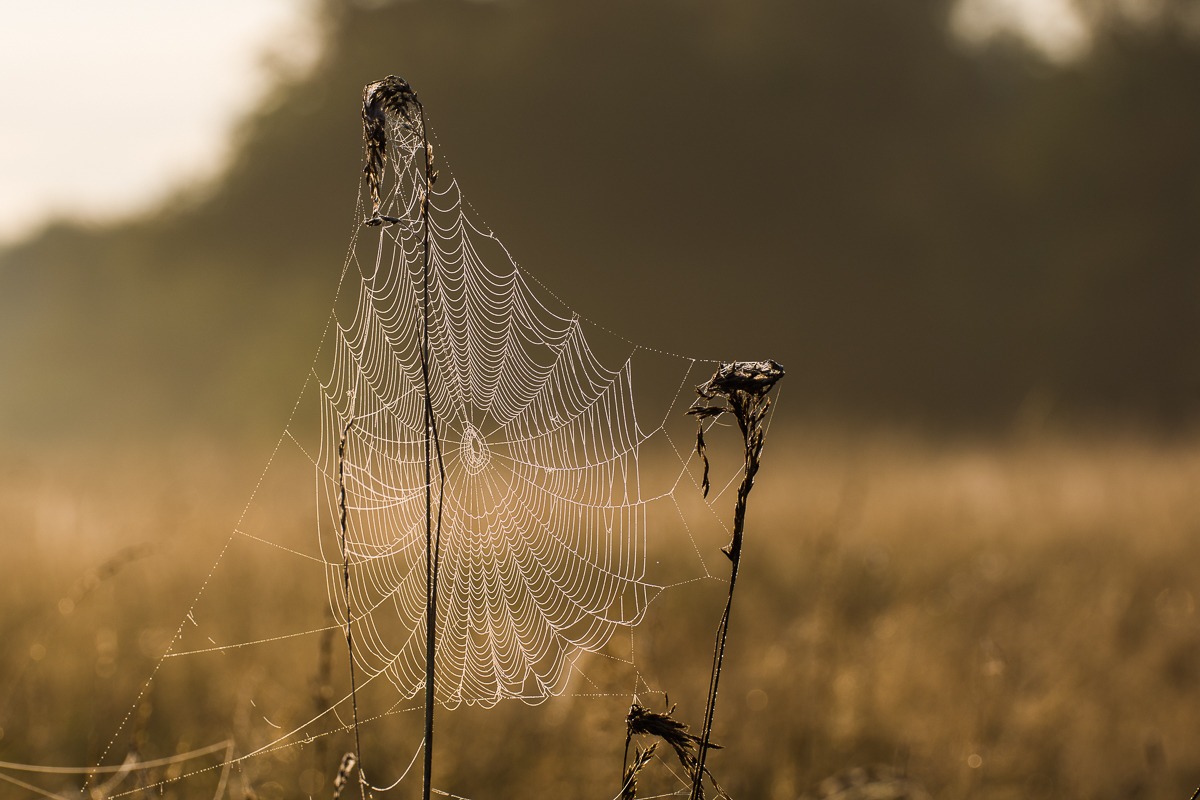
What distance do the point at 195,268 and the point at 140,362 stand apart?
3452 millimetres

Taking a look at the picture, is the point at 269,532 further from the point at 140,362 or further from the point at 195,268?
the point at 140,362

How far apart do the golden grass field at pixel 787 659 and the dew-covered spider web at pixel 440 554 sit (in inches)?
2.8

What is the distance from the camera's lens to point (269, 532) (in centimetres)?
576

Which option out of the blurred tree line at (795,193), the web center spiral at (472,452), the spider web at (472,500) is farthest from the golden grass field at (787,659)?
the blurred tree line at (795,193)

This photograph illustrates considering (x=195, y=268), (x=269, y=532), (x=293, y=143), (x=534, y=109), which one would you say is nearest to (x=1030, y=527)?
(x=269, y=532)

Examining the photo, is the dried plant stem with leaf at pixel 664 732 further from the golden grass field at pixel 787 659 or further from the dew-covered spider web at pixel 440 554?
the golden grass field at pixel 787 659

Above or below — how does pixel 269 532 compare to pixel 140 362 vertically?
below

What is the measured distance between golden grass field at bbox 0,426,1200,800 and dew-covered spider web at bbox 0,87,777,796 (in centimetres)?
7

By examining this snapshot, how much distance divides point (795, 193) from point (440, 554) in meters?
17.7

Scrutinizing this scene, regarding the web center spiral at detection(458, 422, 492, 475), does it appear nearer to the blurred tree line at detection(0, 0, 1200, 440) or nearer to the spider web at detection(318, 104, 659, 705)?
the spider web at detection(318, 104, 659, 705)

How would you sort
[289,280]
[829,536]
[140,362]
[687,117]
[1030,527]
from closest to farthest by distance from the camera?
[829,536]
[1030,527]
[687,117]
[289,280]
[140,362]

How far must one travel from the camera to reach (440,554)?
2.87 m

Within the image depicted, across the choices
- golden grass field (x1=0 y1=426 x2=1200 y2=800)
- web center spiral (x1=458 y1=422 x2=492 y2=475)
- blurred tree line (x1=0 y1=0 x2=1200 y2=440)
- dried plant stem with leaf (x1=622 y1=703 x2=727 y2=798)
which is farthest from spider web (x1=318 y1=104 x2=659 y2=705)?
blurred tree line (x1=0 y1=0 x2=1200 y2=440)

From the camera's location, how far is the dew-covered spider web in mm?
2445
